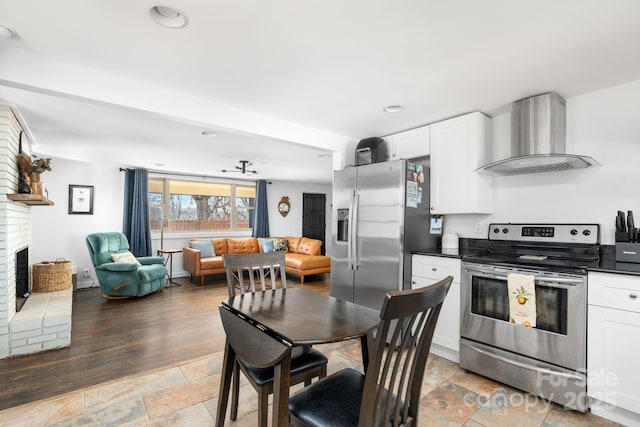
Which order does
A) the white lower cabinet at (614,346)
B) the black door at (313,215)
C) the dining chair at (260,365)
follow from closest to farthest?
the dining chair at (260,365)
the white lower cabinet at (614,346)
the black door at (313,215)

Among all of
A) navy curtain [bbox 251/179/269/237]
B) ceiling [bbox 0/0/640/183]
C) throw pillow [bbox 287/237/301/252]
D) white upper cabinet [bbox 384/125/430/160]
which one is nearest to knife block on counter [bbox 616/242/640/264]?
ceiling [bbox 0/0/640/183]

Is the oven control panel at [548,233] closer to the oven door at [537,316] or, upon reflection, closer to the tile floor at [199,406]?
the oven door at [537,316]

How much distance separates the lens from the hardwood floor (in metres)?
2.46

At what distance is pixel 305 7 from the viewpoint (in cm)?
158

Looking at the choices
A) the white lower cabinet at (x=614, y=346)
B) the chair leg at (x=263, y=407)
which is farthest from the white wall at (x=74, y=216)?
the white lower cabinet at (x=614, y=346)

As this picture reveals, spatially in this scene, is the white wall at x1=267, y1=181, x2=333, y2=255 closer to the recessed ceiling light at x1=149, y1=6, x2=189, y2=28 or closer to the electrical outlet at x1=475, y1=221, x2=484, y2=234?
the electrical outlet at x1=475, y1=221, x2=484, y2=234

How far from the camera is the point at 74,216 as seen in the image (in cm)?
555

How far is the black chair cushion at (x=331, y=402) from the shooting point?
4.00ft

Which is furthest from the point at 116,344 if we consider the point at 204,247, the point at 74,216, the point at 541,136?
the point at 541,136

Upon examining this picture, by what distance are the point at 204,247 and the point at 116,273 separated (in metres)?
1.87

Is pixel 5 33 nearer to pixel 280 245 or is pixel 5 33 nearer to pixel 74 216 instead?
A: pixel 74 216

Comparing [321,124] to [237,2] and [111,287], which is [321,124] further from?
[111,287]

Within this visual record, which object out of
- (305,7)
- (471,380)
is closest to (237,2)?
(305,7)

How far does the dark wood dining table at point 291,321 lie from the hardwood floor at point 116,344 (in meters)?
1.44
